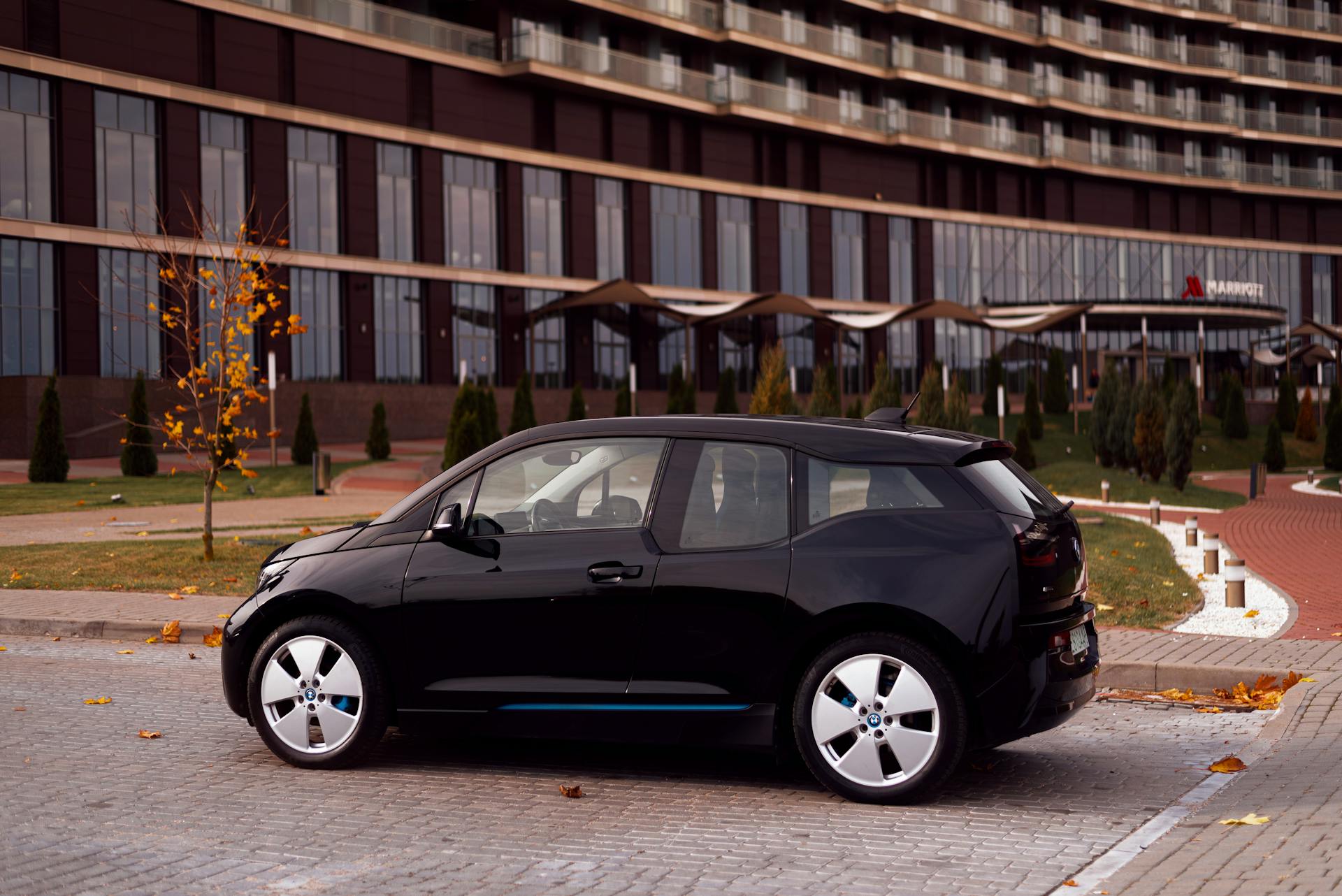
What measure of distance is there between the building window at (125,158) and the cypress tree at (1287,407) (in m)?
38.3

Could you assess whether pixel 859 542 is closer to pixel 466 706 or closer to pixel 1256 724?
pixel 466 706

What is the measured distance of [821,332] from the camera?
61.2 metres

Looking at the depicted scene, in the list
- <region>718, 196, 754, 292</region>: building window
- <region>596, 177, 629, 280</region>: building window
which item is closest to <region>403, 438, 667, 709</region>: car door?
<region>596, 177, 629, 280</region>: building window

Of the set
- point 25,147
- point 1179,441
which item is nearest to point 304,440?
point 25,147

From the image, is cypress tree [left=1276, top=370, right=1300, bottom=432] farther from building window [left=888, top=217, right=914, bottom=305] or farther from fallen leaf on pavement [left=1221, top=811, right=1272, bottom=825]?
fallen leaf on pavement [left=1221, top=811, right=1272, bottom=825]

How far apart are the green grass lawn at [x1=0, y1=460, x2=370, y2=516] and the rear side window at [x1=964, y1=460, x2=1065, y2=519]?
2136 centimetres

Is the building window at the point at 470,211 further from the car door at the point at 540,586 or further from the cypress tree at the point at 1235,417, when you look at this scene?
the car door at the point at 540,586

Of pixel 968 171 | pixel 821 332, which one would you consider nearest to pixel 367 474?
pixel 821 332

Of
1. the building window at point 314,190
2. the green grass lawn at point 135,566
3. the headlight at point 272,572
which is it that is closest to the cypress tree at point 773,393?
the green grass lawn at point 135,566

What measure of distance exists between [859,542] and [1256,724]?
3.19 m

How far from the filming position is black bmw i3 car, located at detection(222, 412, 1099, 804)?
19.6 feet

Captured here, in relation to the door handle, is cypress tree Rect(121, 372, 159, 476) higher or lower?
higher

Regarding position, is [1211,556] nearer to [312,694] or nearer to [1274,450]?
[312,694]

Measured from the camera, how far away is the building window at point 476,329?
50.3 m
